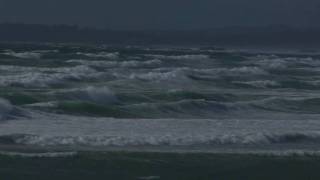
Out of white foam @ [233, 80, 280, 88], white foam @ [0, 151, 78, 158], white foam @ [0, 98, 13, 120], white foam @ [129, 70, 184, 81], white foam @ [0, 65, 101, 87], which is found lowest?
white foam @ [233, 80, 280, 88]

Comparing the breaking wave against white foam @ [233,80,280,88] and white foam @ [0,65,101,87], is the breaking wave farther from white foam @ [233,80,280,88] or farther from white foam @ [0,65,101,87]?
white foam @ [233,80,280,88]

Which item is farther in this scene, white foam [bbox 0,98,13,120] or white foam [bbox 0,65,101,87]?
white foam [bbox 0,65,101,87]

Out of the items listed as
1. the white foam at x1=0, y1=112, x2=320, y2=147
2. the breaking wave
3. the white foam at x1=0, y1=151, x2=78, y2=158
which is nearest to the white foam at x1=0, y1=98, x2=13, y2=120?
the white foam at x1=0, y1=112, x2=320, y2=147

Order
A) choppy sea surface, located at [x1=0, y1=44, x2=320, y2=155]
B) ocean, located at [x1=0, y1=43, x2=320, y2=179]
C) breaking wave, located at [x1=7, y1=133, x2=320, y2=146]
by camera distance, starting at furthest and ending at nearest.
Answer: choppy sea surface, located at [x1=0, y1=44, x2=320, y2=155] < breaking wave, located at [x1=7, y1=133, x2=320, y2=146] < ocean, located at [x1=0, y1=43, x2=320, y2=179]

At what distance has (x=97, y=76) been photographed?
4191cm

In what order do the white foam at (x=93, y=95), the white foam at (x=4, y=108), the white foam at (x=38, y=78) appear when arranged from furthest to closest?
the white foam at (x=38, y=78) → the white foam at (x=93, y=95) → the white foam at (x=4, y=108)

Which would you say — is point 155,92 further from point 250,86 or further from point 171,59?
point 171,59

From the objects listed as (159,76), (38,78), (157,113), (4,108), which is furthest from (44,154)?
(159,76)

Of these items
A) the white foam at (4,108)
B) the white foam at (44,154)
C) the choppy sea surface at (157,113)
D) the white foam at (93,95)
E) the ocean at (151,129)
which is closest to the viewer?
the ocean at (151,129)

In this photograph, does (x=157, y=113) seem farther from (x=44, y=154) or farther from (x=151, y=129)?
(x=44, y=154)

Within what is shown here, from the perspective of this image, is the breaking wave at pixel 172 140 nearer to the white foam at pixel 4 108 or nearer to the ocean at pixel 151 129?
the ocean at pixel 151 129

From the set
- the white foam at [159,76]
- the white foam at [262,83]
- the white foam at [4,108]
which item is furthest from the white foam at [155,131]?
the white foam at [159,76]

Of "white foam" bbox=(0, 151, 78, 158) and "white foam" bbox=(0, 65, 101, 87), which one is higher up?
"white foam" bbox=(0, 151, 78, 158)

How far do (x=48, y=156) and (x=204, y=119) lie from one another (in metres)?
8.85
